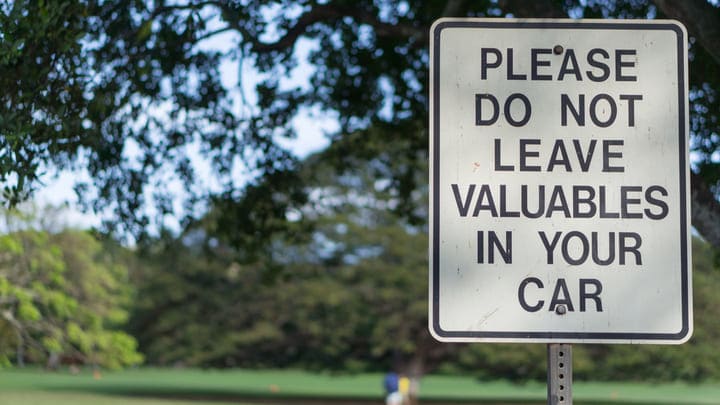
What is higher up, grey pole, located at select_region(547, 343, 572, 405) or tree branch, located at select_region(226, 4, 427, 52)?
tree branch, located at select_region(226, 4, 427, 52)

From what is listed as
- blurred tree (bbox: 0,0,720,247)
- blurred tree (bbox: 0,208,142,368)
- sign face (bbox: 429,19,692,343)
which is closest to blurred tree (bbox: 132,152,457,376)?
blurred tree (bbox: 0,208,142,368)

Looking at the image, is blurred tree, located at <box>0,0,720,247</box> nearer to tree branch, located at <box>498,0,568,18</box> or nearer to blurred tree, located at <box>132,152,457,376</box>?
tree branch, located at <box>498,0,568,18</box>

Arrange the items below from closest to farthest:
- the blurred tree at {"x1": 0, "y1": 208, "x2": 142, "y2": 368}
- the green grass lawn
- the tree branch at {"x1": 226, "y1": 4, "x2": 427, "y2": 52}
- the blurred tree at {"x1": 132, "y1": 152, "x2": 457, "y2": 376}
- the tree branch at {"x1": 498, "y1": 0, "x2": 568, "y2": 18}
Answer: the tree branch at {"x1": 498, "y1": 0, "x2": 568, "y2": 18}
the tree branch at {"x1": 226, "y1": 4, "x2": 427, "y2": 52}
the blurred tree at {"x1": 0, "y1": 208, "x2": 142, "y2": 368}
the blurred tree at {"x1": 132, "y1": 152, "x2": 457, "y2": 376}
the green grass lawn

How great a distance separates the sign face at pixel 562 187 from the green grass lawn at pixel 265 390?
1516 inches

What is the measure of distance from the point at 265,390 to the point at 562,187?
5183cm

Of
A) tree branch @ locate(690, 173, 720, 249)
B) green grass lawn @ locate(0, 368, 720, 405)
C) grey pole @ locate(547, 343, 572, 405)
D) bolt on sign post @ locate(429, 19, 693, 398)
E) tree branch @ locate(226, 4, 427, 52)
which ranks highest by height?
tree branch @ locate(226, 4, 427, 52)

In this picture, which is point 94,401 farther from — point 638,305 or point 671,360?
point 638,305

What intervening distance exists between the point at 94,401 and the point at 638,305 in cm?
4183

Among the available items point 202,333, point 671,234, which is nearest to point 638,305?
point 671,234

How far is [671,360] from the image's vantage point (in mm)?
42031

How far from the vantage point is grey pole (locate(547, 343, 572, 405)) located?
256 cm

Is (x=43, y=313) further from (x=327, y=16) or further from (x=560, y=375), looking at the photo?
(x=560, y=375)

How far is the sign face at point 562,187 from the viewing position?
2.60 metres

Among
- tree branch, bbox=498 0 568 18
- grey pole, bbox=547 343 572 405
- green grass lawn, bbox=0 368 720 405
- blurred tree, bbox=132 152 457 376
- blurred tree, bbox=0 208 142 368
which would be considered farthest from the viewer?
green grass lawn, bbox=0 368 720 405
